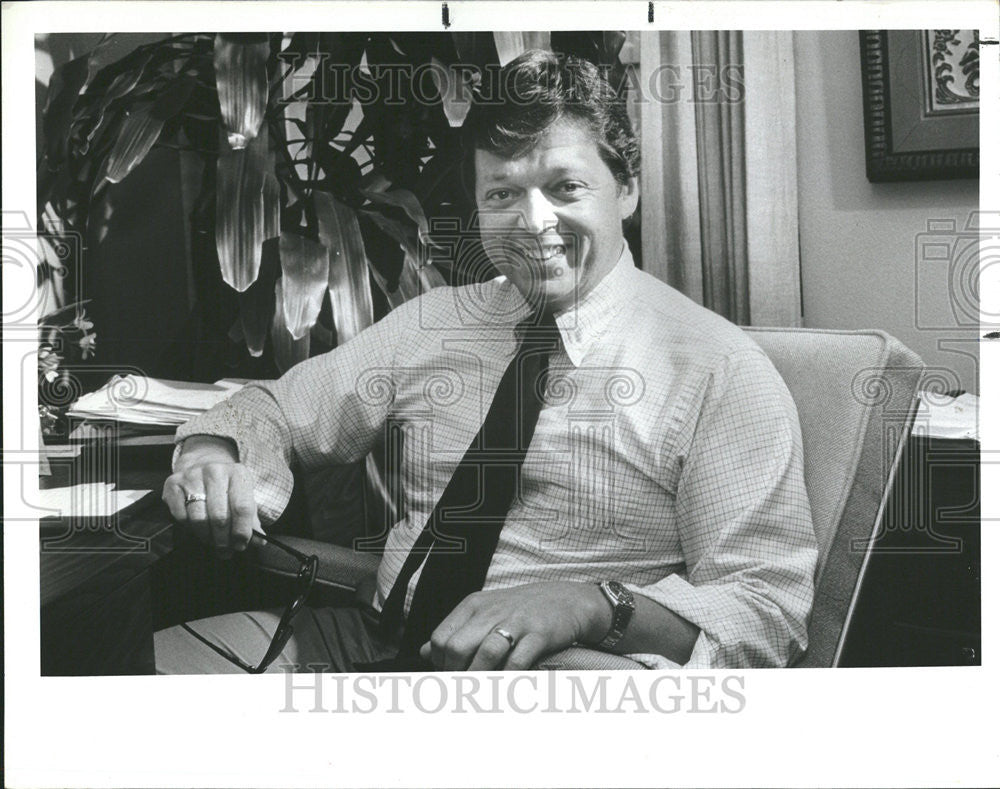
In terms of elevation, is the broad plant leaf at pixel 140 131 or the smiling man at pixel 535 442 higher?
the broad plant leaf at pixel 140 131

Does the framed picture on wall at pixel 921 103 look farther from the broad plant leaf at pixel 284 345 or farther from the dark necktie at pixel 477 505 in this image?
the broad plant leaf at pixel 284 345

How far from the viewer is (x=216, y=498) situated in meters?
2.04

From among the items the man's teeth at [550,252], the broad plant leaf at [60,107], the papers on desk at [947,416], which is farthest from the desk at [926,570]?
the broad plant leaf at [60,107]

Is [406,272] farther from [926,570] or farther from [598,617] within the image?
[926,570]

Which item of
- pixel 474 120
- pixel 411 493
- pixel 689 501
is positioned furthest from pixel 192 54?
pixel 689 501

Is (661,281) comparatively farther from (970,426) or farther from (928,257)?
(970,426)

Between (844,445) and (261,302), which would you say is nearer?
(844,445)

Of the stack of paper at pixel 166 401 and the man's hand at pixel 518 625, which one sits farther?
the stack of paper at pixel 166 401

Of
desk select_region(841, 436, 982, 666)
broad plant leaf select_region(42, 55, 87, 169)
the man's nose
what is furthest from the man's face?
broad plant leaf select_region(42, 55, 87, 169)

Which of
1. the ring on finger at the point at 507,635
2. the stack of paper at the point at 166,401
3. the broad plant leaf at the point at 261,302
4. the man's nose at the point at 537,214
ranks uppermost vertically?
the man's nose at the point at 537,214

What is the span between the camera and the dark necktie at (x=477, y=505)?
201 cm

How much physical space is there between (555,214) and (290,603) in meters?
0.93

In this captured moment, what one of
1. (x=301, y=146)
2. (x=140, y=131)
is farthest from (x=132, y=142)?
(x=301, y=146)

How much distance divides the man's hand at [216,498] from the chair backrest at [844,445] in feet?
3.52
